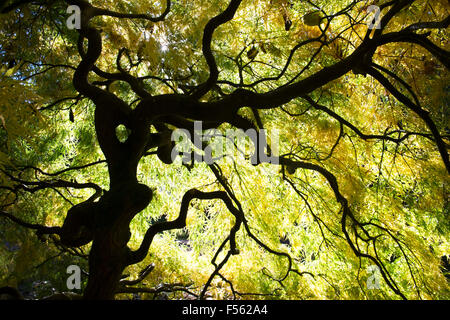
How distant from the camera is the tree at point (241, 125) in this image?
0.98 m

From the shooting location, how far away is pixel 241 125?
46.1 inches

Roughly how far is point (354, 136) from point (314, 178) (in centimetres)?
45

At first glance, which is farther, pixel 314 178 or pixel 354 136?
pixel 314 178

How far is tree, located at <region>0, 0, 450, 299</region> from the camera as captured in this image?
Result: 0.98 meters
